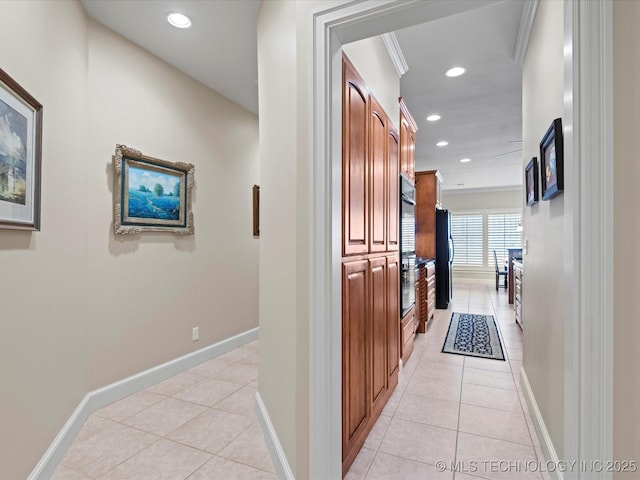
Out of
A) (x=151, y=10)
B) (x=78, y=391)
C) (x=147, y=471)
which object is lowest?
(x=147, y=471)

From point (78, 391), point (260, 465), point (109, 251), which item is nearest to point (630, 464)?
point (260, 465)

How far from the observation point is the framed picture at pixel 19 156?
1.44 metres

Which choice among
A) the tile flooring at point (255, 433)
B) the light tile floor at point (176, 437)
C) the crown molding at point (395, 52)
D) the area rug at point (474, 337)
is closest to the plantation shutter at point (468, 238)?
the area rug at point (474, 337)

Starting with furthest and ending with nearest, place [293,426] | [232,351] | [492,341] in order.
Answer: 1. [492,341]
2. [232,351]
3. [293,426]

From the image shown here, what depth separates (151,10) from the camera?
226cm

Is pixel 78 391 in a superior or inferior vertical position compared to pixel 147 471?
superior

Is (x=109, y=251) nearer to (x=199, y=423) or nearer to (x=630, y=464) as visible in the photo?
(x=199, y=423)

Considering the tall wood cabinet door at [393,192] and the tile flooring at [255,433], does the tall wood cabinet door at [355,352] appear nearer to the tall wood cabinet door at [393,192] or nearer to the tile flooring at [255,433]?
the tile flooring at [255,433]

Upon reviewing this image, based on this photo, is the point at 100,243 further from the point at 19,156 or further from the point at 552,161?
the point at 552,161

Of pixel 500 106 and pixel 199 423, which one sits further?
pixel 500 106

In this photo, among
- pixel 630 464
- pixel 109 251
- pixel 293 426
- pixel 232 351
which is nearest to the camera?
pixel 630 464

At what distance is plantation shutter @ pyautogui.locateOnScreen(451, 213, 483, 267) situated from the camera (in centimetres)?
1022

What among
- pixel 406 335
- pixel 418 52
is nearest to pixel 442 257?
pixel 406 335

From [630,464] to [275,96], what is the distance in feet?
6.62
